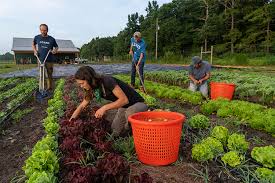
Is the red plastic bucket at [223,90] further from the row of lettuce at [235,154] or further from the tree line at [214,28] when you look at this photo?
the tree line at [214,28]

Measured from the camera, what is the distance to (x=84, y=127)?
3736 millimetres

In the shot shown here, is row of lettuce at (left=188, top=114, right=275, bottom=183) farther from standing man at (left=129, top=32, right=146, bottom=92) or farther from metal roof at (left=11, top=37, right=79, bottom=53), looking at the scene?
metal roof at (left=11, top=37, right=79, bottom=53)

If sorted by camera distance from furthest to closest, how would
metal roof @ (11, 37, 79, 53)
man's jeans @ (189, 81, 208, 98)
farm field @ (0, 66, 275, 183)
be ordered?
metal roof @ (11, 37, 79, 53)
man's jeans @ (189, 81, 208, 98)
farm field @ (0, 66, 275, 183)

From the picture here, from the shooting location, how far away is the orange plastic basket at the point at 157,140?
→ 10.0 ft

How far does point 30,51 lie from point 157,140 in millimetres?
38532

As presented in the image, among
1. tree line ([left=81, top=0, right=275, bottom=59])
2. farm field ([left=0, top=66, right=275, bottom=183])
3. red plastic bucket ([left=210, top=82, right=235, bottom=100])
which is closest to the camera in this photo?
farm field ([left=0, top=66, right=275, bottom=183])

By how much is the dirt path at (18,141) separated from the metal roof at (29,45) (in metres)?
35.6

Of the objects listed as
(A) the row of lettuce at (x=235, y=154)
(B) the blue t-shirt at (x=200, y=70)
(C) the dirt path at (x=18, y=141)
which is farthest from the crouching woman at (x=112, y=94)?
(B) the blue t-shirt at (x=200, y=70)

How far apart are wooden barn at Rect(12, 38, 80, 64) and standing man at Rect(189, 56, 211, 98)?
30.2 meters

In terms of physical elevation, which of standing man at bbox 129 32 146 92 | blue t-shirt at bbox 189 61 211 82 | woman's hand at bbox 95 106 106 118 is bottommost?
woman's hand at bbox 95 106 106 118

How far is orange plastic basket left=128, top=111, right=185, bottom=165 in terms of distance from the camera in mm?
3053

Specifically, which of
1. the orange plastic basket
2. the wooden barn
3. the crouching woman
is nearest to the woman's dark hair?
the crouching woman

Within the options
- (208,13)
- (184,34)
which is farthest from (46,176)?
(184,34)

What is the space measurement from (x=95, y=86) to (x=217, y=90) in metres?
4.48
